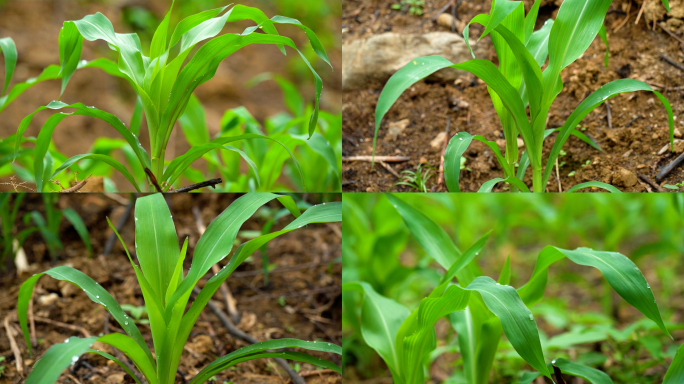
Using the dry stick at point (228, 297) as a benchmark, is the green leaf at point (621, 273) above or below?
A: above

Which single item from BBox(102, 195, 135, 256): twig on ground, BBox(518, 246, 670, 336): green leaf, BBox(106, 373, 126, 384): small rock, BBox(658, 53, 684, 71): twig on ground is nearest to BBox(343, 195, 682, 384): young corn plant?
BBox(518, 246, 670, 336): green leaf

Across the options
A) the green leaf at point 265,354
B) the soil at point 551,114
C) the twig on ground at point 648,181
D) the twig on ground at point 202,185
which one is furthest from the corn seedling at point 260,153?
the twig on ground at point 648,181

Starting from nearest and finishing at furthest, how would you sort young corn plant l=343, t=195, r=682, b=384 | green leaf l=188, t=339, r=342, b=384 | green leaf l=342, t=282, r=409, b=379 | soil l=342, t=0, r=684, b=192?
young corn plant l=343, t=195, r=682, b=384 < green leaf l=188, t=339, r=342, b=384 < green leaf l=342, t=282, r=409, b=379 < soil l=342, t=0, r=684, b=192

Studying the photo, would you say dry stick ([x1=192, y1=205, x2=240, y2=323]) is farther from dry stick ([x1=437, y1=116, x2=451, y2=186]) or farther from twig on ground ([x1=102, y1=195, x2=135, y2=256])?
dry stick ([x1=437, y1=116, x2=451, y2=186])

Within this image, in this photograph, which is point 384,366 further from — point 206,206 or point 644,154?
point 644,154

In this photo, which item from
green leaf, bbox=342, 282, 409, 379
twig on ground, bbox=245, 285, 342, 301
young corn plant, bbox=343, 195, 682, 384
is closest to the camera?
young corn plant, bbox=343, 195, 682, 384

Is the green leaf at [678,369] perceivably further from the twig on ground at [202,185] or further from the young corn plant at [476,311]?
the twig on ground at [202,185]

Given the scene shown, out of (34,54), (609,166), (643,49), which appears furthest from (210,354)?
(34,54)
